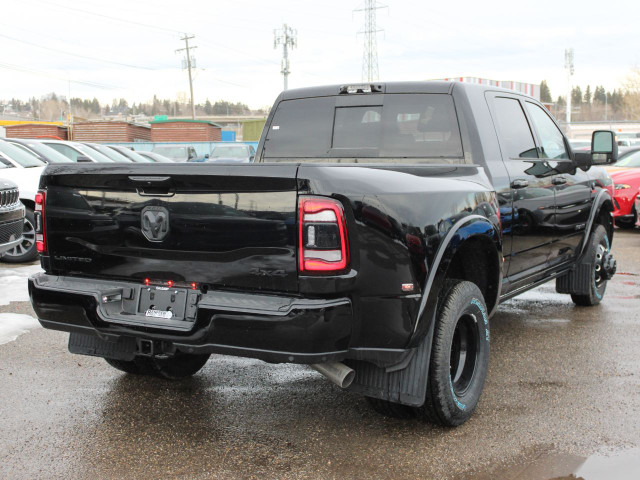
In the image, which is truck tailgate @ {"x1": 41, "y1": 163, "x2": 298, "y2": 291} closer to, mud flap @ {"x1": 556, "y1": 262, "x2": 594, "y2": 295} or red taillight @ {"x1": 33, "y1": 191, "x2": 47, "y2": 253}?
red taillight @ {"x1": 33, "y1": 191, "x2": 47, "y2": 253}

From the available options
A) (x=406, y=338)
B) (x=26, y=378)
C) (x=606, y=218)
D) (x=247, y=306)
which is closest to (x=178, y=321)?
(x=247, y=306)

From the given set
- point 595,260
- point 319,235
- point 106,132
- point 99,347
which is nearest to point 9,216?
point 99,347

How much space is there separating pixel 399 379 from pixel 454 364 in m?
0.67

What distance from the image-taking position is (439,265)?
330 centimetres

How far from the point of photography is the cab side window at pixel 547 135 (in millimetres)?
5375

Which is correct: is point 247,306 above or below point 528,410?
above

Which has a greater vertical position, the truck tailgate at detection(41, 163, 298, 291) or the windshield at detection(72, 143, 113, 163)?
the windshield at detection(72, 143, 113, 163)

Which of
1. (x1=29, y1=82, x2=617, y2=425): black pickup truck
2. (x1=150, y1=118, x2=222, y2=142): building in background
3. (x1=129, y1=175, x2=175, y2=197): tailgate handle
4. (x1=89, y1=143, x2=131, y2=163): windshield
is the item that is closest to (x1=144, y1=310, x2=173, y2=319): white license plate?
(x1=29, y1=82, x2=617, y2=425): black pickup truck

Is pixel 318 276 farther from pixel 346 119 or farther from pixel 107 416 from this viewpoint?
pixel 346 119

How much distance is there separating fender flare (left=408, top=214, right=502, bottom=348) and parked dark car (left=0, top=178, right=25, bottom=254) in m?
5.71

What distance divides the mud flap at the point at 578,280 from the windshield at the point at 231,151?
22.7 meters

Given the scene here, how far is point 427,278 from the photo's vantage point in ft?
10.4

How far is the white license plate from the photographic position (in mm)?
3125

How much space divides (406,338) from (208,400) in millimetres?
1529
